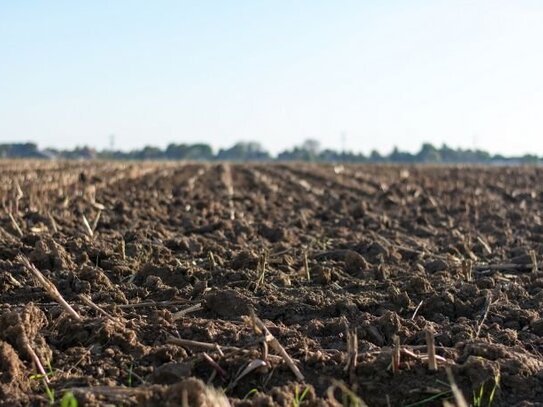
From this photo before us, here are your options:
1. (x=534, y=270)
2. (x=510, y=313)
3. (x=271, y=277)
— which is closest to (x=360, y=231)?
(x=534, y=270)

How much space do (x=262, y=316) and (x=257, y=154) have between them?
4310 inches

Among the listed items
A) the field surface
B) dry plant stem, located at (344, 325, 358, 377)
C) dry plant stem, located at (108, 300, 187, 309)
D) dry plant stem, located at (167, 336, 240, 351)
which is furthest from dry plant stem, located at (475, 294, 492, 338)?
dry plant stem, located at (108, 300, 187, 309)

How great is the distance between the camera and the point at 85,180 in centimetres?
1806

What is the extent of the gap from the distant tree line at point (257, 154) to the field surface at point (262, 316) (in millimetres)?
84123

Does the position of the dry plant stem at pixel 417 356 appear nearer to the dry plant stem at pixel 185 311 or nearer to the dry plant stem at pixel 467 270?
the dry plant stem at pixel 185 311

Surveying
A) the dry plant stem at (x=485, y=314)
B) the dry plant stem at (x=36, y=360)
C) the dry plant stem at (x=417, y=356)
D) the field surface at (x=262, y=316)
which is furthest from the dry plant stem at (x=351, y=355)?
the dry plant stem at (x=36, y=360)

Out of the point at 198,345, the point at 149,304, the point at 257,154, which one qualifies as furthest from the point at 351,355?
the point at 257,154

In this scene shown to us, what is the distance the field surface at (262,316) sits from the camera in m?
3.46

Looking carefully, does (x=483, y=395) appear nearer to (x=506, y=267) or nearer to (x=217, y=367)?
(x=217, y=367)

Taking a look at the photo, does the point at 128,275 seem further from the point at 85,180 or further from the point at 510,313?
the point at 85,180

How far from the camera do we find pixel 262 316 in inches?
186

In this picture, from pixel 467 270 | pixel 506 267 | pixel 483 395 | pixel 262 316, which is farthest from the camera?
pixel 506 267

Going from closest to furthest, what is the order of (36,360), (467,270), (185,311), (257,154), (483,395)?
(36,360), (483,395), (185,311), (467,270), (257,154)

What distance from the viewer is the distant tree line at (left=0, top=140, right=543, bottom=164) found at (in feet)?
310
